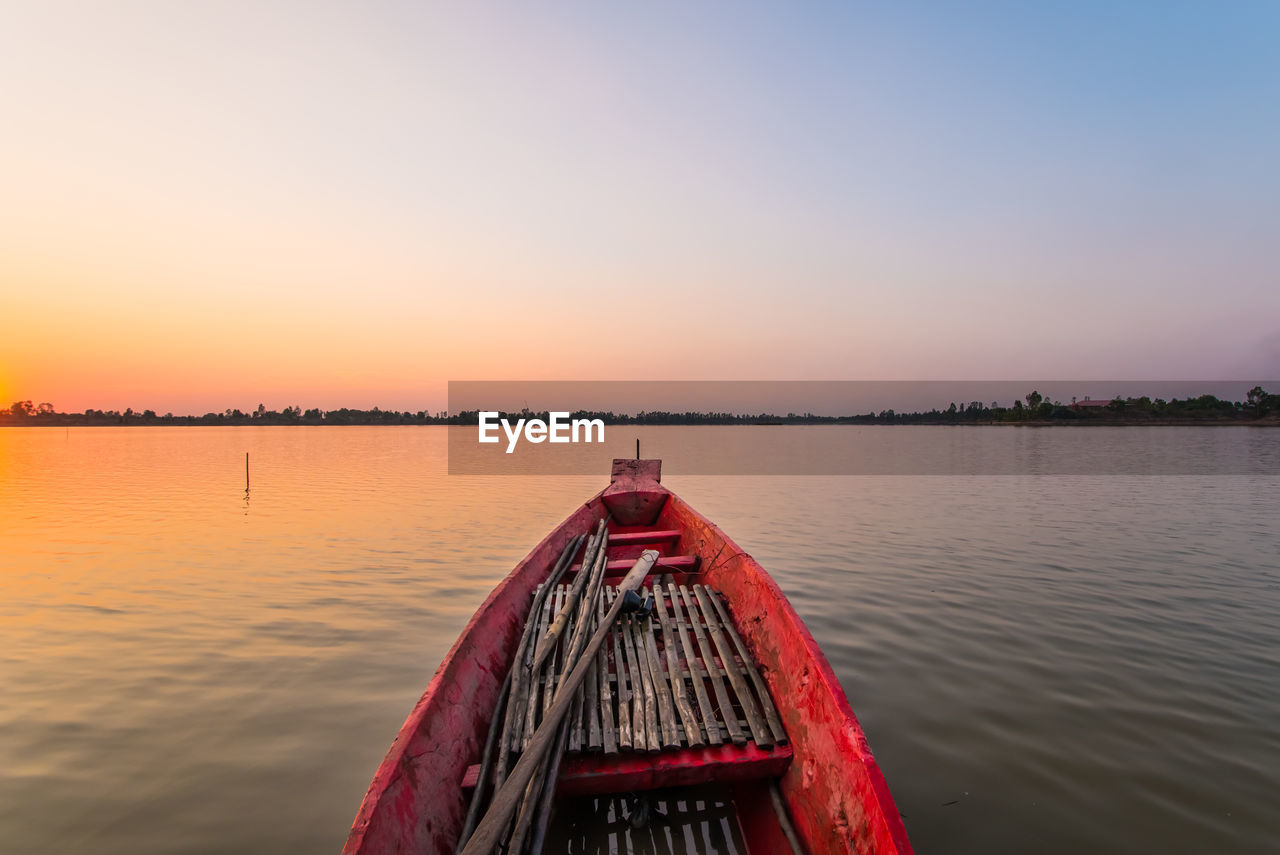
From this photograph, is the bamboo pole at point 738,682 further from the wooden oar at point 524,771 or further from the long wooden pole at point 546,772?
the long wooden pole at point 546,772

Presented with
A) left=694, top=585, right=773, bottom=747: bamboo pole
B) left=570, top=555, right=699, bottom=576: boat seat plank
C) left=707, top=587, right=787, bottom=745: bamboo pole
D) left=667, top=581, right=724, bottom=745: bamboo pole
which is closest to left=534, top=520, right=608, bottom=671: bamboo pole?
left=570, top=555, right=699, bottom=576: boat seat plank

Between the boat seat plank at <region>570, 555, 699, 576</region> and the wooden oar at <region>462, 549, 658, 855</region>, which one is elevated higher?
the wooden oar at <region>462, 549, 658, 855</region>

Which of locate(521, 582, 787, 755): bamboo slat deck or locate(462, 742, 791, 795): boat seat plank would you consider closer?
locate(462, 742, 791, 795): boat seat plank

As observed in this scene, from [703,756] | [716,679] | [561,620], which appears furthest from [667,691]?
[561,620]

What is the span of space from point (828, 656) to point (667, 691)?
3082 millimetres

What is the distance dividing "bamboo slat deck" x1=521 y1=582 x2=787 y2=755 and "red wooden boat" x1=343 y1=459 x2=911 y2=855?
0.05 feet

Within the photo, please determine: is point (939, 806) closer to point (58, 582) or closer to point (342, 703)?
point (342, 703)

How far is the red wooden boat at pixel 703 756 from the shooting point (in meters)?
2.59

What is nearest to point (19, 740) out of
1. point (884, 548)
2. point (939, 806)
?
point (939, 806)

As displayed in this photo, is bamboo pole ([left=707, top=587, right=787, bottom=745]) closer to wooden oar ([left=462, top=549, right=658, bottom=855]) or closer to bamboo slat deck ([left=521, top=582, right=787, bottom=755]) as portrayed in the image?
bamboo slat deck ([left=521, top=582, right=787, bottom=755])

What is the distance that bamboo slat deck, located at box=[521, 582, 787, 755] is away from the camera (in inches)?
134

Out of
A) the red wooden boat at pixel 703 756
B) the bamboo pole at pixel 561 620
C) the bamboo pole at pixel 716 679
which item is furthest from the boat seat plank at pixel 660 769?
the bamboo pole at pixel 561 620

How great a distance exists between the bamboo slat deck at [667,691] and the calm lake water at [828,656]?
4.18 ft

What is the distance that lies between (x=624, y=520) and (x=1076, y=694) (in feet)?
25.5
